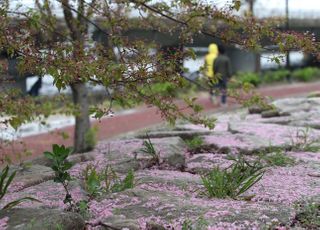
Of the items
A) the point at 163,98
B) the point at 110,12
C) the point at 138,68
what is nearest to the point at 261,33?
the point at 163,98

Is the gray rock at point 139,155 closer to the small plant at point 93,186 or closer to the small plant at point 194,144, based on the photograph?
the small plant at point 194,144

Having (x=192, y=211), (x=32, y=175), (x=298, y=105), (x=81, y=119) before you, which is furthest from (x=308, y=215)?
(x=298, y=105)

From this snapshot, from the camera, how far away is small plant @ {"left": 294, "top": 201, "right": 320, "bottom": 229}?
3.76 meters

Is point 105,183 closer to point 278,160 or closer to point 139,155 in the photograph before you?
point 139,155

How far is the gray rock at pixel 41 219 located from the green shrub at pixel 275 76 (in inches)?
858

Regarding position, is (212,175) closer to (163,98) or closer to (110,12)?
(163,98)

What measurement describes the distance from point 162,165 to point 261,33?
1.56 meters

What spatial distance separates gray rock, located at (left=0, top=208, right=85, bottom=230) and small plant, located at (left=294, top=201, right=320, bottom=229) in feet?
4.54

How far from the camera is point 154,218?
12.3ft

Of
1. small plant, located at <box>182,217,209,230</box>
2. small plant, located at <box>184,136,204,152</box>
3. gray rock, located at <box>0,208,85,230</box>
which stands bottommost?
small plant, located at <box>182,217,209,230</box>

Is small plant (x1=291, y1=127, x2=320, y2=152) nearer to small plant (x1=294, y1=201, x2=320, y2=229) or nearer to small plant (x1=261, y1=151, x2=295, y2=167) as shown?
small plant (x1=261, y1=151, x2=295, y2=167)

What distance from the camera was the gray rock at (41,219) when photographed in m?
3.48

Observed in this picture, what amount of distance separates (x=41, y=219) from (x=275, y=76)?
885 inches

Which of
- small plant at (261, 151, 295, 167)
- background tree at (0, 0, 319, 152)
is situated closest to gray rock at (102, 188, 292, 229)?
background tree at (0, 0, 319, 152)
